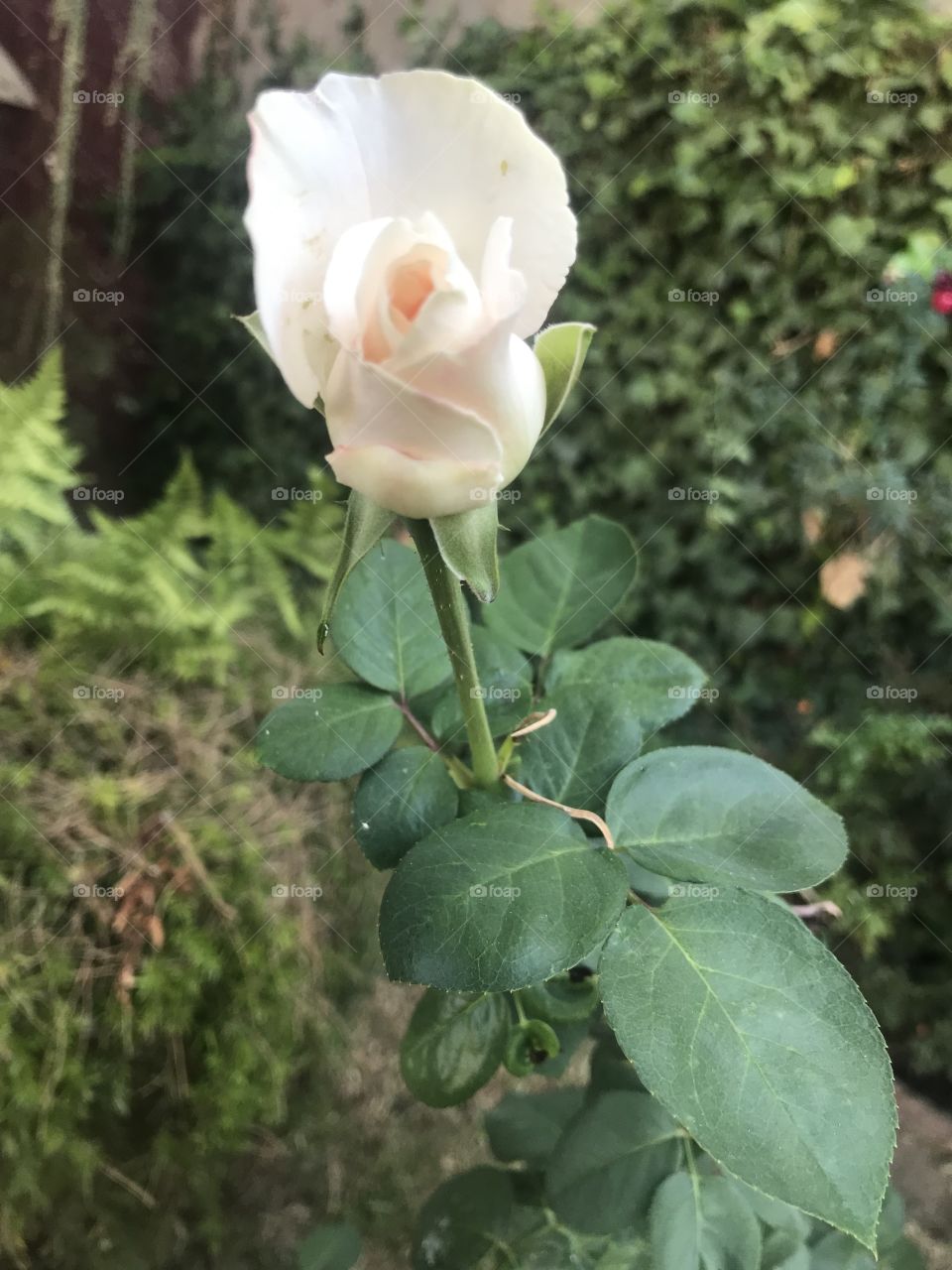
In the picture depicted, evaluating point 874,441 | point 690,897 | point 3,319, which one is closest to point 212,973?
point 690,897

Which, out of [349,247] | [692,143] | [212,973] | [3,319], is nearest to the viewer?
[349,247]

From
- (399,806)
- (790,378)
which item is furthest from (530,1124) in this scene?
(790,378)

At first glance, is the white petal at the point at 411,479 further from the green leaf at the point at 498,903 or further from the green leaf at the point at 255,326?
the green leaf at the point at 498,903

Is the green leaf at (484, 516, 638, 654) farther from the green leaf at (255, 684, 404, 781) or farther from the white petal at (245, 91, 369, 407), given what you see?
the white petal at (245, 91, 369, 407)

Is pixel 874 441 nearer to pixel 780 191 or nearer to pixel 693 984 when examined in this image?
pixel 780 191

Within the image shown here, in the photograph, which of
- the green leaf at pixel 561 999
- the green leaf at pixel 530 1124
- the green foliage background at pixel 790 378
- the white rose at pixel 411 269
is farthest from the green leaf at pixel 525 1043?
the green foliage background at pixel 790 378
